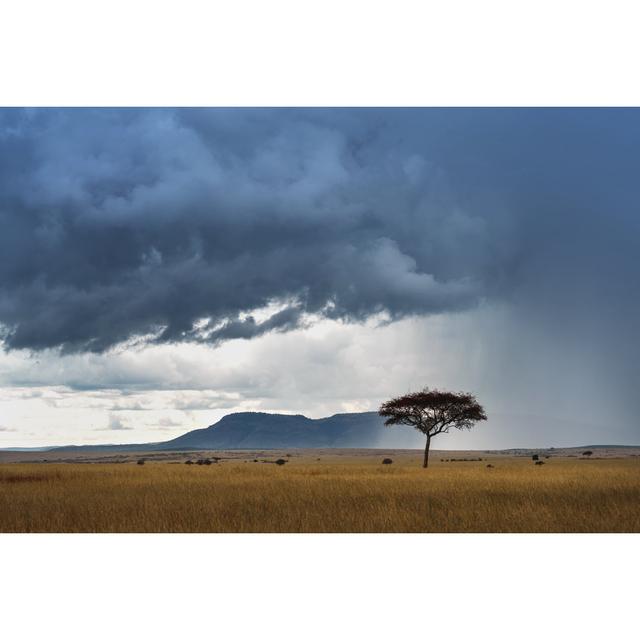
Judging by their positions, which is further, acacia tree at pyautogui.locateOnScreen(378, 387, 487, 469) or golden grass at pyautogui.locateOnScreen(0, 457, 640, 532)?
acacia tree at pyautogui.locateOnScreen(378, 387, 487, 469)

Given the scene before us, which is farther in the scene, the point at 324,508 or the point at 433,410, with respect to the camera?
the point at 433,410

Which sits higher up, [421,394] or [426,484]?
[421,394]

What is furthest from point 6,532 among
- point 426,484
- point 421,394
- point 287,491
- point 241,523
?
point 421,394

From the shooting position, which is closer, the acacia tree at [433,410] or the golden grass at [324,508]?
the golden grass at [324,508]

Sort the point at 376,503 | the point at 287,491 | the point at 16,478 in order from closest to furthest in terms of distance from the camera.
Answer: the point at 376,503
the point at 287,491
the point at 16,478

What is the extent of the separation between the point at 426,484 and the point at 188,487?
9.61 m

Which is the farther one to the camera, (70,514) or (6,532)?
(70,514)

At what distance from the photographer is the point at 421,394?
199 feet

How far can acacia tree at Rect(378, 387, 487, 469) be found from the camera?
60.1m

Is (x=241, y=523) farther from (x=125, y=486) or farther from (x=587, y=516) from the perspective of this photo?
(x=125, y=486)

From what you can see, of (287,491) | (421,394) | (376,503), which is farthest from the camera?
(421,394)

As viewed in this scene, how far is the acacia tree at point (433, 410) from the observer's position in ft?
197

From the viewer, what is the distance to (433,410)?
60.7 meters

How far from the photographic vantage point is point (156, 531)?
17.2 meters
